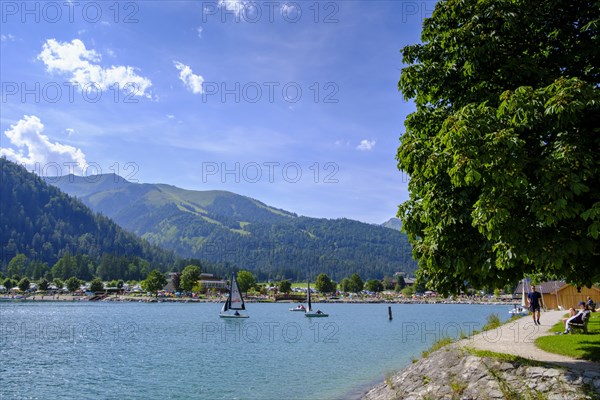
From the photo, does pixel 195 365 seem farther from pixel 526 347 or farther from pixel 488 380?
pixel 488 380

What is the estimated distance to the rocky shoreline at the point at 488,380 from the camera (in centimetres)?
1328

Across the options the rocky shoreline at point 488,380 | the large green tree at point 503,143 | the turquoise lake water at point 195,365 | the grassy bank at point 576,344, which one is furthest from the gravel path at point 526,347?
the turquoise lake water at point 195,365

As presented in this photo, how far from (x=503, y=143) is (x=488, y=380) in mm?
9075

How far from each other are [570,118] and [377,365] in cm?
2820

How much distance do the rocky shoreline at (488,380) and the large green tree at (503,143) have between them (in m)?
3.12

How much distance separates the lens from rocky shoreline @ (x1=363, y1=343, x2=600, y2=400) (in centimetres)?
1328

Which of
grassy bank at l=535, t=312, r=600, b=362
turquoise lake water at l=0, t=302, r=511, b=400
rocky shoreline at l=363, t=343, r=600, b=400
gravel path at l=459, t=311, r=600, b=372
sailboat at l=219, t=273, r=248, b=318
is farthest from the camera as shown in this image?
sailboat at l=219, t=273, r=248, b=318

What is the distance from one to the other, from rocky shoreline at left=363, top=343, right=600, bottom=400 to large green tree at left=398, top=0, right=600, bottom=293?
3119mm

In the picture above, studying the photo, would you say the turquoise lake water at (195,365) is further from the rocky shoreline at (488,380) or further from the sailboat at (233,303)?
the sailboat at (233,303)

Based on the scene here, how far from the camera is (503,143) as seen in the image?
33.9 feet

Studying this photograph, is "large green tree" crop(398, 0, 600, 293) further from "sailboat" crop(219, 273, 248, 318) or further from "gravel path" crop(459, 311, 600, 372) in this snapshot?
"sailboat" crop(219, 273, 248, 318)

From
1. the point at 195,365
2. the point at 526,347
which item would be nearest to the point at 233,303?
the point at 195,365

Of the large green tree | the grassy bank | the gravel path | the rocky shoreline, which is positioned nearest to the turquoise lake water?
the rocky shoreline

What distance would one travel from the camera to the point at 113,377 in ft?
98.8
